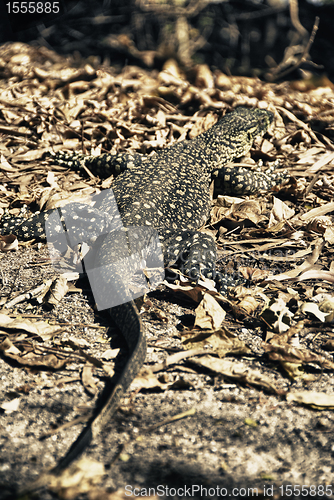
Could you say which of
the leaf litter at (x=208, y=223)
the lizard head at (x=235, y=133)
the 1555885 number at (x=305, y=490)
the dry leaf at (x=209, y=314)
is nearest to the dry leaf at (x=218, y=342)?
the leaf litter at (x=208, y=223)

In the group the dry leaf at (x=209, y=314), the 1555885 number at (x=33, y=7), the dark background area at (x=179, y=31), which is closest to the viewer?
the dry leaf at (x=209, y=314)

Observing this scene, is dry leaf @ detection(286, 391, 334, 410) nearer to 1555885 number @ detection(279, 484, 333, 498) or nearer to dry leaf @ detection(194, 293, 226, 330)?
1555885 number @ detection(279, 484, 333, 498)

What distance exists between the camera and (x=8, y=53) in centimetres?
1038

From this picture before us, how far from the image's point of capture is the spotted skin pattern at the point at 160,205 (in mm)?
2840

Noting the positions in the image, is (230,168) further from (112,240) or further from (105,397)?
(105,397)

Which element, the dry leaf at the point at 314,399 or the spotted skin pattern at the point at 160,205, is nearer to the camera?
the dry leaf at the point at 314,399

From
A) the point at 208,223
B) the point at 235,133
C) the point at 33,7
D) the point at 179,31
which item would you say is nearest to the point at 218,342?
the point at 208,223

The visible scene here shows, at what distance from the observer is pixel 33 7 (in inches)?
439

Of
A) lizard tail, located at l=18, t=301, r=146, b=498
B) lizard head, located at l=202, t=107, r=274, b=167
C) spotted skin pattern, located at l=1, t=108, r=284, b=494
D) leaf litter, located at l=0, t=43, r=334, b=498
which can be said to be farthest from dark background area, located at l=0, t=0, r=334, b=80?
lizard tail, located at l=18, t=301, r=146, b=498

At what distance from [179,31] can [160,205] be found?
9916 mm

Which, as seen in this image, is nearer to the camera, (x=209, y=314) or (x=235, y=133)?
(x=209, y=314)

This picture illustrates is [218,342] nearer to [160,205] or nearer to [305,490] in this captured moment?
[305,490]

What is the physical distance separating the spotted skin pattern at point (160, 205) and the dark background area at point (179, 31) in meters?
6.05

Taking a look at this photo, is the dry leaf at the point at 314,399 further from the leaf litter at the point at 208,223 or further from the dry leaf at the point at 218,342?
the dry leaf at the point at 218,342
